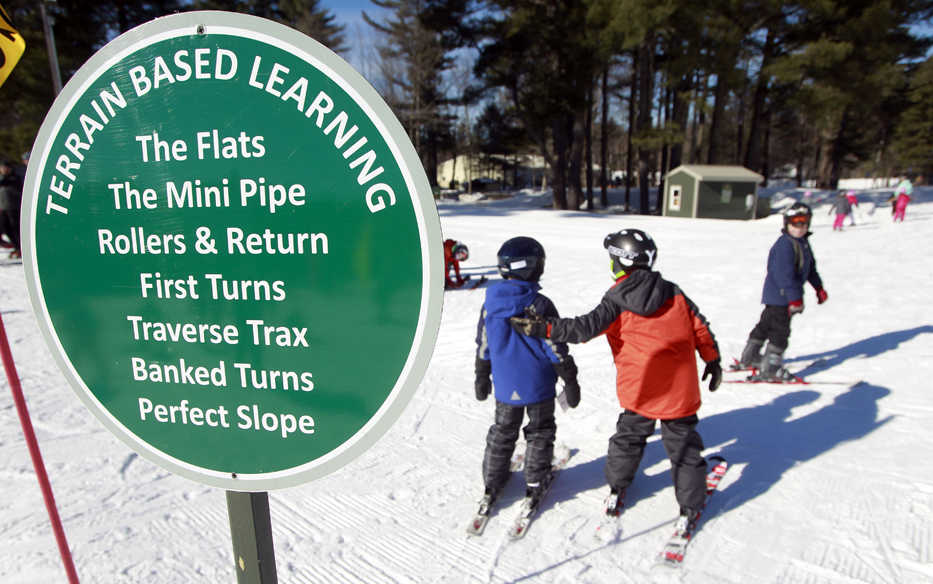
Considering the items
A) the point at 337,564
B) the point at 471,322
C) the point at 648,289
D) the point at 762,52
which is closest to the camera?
the point at 337,564

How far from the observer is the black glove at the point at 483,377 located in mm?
3152

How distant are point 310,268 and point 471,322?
20.7 feet

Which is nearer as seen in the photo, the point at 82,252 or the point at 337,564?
the point at 82,252

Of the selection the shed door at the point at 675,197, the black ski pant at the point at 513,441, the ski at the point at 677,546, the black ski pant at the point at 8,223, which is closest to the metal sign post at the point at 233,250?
the black ski pant at the point at 513,441

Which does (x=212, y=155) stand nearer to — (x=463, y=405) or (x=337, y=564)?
(x=337, y=564)

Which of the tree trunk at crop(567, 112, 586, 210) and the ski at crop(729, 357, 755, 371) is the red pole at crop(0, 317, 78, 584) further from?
the tree trunk at crop(567, 112, 586, 210)

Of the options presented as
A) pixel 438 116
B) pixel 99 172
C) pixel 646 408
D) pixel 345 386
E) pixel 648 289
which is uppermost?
pixel 438 116

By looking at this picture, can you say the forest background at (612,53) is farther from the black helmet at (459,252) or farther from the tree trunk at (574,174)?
the black helmet at (459,252)

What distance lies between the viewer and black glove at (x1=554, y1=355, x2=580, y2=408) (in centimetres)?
291

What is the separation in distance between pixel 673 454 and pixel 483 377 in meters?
1.22

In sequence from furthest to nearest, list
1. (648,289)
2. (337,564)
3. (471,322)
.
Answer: (471,322), (648,289), (337,564)

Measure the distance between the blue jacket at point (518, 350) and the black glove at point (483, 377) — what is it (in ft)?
0.36

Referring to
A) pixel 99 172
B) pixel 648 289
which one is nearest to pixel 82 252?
pixel 99 172

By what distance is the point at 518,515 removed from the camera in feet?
9.97
